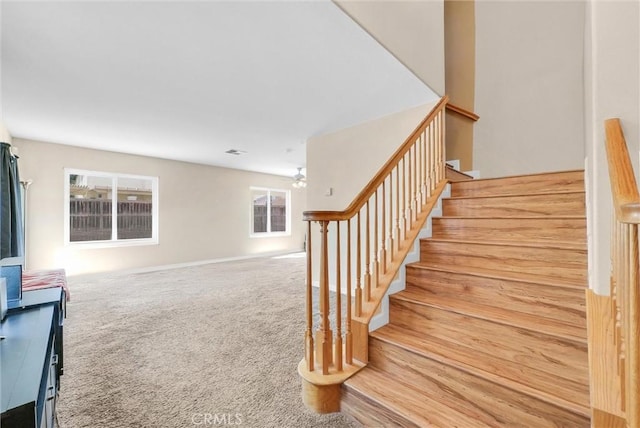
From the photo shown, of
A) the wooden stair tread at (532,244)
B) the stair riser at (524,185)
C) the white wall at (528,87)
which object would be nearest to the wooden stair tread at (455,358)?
the wooden stair tread at (532,244)

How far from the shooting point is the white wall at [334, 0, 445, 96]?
6.50 feet

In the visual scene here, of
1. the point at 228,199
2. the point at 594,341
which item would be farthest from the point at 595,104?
the point at 228,199

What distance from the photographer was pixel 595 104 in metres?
1.25

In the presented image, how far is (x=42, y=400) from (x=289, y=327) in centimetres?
180

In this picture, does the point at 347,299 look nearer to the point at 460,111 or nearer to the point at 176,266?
the point at 460,111

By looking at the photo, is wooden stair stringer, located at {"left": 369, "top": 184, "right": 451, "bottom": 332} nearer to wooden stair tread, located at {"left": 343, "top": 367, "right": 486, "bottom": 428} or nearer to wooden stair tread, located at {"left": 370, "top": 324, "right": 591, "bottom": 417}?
wooden stair tread, located at {"left": 370, "top": 324, "right": 591, "bottom": 417}

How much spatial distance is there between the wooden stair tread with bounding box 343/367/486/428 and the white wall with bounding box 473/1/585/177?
11.1 feet

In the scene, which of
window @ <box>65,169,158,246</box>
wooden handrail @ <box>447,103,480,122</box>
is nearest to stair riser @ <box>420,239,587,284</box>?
wooden handrail @ <box>447,103,480,122</box>

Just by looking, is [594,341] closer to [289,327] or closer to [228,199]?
[289,327]

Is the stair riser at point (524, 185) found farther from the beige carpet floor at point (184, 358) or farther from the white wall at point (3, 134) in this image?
the white wall at point (3, 134)

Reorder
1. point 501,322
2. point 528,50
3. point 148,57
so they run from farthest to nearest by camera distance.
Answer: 1. point 528,50
2. point 148,57
3. point 501,322

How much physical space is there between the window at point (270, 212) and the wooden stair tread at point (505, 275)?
588 centimetres

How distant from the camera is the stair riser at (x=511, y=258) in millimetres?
1649

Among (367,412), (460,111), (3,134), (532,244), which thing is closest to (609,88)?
(532,244)
